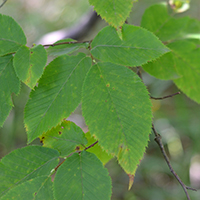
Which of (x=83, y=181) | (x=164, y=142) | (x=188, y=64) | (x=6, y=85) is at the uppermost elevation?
(x=6, y=85)

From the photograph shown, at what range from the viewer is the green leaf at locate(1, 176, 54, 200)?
469mm

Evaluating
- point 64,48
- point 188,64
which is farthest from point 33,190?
point 188,64

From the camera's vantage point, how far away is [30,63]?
0.48 meters

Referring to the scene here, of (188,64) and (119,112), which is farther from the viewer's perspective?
(188,64)

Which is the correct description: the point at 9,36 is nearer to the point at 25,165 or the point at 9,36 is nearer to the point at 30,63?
the point at 30,63

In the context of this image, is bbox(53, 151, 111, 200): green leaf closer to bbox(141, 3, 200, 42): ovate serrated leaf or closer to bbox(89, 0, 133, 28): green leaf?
bbox(89, 0, 133, 28): green leaf

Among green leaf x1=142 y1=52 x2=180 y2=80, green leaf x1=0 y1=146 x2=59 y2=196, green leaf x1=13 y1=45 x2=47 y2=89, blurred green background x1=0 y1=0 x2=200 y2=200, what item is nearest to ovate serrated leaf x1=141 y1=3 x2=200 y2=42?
green leaf x1=142 y1=52 x2=180 y2=80

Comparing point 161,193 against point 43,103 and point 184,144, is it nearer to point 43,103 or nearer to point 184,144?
point 184,144

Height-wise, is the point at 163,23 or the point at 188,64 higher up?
the point at 163,23

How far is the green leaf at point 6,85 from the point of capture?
19.1 inches

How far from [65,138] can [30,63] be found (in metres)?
0.21

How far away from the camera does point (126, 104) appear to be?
1.52 feet

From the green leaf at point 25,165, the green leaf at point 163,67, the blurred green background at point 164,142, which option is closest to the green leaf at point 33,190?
the green leaf at point 25,165

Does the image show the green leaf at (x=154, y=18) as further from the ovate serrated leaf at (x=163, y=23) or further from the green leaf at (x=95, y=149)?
the green leaf at (x=95, y=149)
